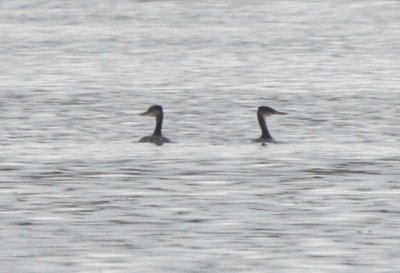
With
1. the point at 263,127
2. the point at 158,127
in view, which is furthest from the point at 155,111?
the point at 263,127

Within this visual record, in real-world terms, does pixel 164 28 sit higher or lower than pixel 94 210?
lower

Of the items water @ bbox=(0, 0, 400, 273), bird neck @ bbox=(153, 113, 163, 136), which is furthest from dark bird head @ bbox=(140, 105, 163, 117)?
water @ bbox=(0, 0, 400, 273)

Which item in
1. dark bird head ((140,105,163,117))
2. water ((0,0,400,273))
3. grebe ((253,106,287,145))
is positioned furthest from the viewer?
dark bird head ((140,105,163,117))

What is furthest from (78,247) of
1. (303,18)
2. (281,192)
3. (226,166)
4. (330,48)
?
(303,18)

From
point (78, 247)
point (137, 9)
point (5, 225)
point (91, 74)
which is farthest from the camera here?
point (137, 9)

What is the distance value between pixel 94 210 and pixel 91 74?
2369cm

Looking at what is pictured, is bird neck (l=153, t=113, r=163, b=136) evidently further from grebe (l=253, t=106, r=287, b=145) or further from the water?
grebe (l=253, t=106, r=287, b=145)

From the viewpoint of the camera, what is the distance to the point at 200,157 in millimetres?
25359

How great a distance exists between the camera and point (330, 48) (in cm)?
5303

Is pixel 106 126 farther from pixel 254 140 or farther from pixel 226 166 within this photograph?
pixel 226 166

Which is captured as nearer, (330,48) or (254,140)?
(254,140)

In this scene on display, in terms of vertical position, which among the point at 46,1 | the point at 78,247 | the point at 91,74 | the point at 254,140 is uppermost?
the point at 78,247

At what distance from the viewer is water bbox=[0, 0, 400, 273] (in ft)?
57.2

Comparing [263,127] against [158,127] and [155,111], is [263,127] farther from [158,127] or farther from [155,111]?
[155,111]
